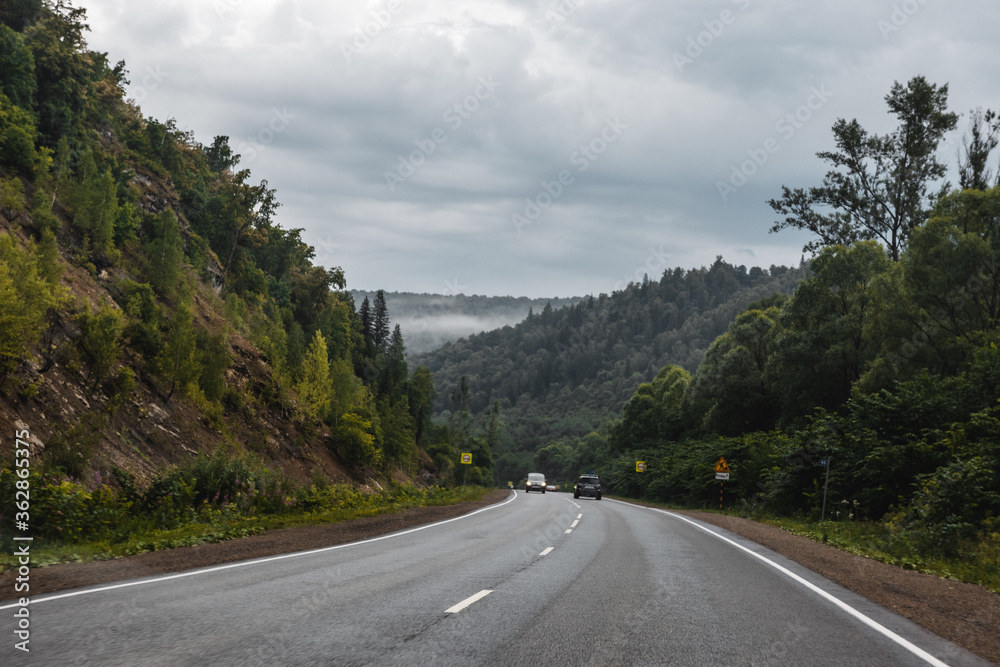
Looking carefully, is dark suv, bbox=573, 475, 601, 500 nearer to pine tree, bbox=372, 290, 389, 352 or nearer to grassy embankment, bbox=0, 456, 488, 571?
grassy embankment, bbox=0, 456, 488, 571

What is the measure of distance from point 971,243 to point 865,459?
1275cm

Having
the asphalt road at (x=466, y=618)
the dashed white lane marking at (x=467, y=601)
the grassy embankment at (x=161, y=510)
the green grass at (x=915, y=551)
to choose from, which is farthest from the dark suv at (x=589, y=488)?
the dashed white lane marking at (x=467, y=601)

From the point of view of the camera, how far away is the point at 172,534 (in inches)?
551

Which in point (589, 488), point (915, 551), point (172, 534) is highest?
point (172, 534)

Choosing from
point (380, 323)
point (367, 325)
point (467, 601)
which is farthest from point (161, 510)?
point (380, 323)

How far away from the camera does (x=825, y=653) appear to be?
6207 millimetres

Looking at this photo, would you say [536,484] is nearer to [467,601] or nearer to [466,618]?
[467,601]

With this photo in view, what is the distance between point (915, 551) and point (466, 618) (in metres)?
14.2

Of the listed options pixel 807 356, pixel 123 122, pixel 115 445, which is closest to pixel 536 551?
pixel 115 445

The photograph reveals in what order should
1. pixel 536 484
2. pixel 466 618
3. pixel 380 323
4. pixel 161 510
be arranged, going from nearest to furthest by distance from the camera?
1. pixel 466 618
2. pixel 161 510
3. pixel 536 484
4. pixel 380 323

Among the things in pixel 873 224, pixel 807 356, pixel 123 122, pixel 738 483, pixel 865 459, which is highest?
pixel 123 122

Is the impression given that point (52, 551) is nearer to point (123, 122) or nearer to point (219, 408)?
point (219, 408)

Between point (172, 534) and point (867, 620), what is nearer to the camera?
point (867, 620)

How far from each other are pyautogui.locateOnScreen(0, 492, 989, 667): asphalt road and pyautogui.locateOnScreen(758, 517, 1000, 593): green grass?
373 cm
